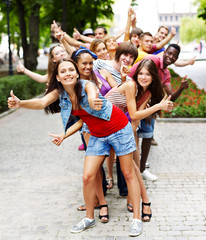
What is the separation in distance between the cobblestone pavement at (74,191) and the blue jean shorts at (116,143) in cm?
89

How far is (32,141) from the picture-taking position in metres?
7.95

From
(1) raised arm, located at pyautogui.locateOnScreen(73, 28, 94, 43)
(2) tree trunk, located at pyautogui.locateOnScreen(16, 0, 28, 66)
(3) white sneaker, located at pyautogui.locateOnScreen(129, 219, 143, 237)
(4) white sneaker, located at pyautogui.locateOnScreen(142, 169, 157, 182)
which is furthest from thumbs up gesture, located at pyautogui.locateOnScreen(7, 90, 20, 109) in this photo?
(2) tree trunk, located at pyautogui.locateOnScreen(16, 0, 28, 66)

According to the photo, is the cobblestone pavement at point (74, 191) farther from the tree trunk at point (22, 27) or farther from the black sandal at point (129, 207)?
the tree trunk at point (22, 27)

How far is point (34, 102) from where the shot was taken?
3.50m

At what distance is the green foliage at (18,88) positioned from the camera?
37.7 ft

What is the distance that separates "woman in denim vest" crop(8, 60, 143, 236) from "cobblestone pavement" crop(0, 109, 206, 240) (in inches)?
11.8

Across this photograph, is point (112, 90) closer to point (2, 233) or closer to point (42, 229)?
point (42, 229)

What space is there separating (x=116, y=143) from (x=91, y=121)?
Result: 0.35 metres

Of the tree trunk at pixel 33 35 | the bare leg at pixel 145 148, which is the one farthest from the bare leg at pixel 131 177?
the tree trunk at pixel 33 35

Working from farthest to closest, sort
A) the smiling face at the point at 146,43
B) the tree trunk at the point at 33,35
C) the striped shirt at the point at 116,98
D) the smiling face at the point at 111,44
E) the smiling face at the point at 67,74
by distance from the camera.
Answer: the tree trunk at the point at 33,35, the smiling face at the point at 146,43, the smiling face at the point at 111,44, the striped shirt at the point at 116,98, the smiling face at the point at 67,74

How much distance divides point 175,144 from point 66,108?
4.32 meters

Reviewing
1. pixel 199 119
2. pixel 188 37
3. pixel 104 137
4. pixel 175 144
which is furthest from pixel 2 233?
pixel 188 37

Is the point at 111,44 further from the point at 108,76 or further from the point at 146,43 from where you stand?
the point at 108,76

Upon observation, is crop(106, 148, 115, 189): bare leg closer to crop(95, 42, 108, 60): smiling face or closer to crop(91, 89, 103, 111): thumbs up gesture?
crop(95, 42, 108, 60): smiling face
